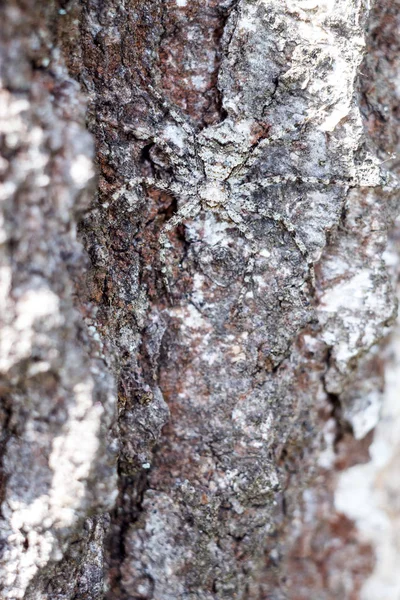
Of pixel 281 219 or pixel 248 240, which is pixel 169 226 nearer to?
pixel 248 240

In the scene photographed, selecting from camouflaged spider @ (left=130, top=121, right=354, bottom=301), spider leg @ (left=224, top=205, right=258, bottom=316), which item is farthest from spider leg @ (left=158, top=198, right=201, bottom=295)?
spider leg @ (left=224, top=205, right=258, bottom=316)

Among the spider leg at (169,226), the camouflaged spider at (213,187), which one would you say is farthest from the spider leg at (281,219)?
the spider leg at (169,226)

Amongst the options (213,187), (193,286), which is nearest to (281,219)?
(213,187)

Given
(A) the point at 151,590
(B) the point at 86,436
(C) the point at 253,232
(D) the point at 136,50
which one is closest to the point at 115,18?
(D) the point at 136,50

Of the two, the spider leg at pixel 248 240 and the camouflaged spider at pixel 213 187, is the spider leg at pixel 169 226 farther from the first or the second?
the spider leg at pixel 248 240

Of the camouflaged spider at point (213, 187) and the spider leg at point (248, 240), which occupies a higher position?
the camouflaged spider at point (213, 187)

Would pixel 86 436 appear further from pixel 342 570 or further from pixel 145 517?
pixel 342 570

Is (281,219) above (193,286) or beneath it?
above
